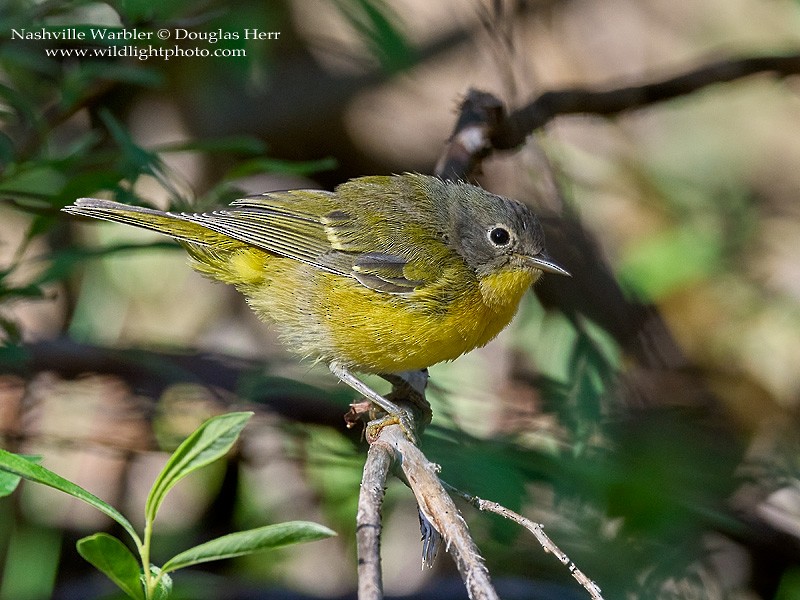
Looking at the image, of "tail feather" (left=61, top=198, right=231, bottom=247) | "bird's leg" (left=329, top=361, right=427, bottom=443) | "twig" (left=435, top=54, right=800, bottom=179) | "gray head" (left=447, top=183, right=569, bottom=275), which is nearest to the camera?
"bird's leg" (left=329, top=361, right=427, bottom=443)

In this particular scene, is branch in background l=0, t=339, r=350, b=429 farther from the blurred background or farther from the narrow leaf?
the narrow leaf

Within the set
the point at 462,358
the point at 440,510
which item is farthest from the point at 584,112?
the point at 440,510

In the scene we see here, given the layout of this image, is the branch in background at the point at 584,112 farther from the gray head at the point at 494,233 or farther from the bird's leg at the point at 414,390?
the bird's leg at the point at 414,390

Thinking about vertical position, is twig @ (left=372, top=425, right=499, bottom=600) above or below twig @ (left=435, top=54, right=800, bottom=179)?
below

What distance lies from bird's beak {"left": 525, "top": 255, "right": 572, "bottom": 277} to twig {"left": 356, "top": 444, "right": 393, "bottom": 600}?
1218 mm

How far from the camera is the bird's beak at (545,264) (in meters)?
3.36

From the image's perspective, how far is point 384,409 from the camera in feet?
10.2

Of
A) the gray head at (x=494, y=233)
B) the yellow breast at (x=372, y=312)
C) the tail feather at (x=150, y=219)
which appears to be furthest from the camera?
the gray head at (x=494, y=233)

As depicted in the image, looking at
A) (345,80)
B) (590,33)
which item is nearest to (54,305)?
(345,80)

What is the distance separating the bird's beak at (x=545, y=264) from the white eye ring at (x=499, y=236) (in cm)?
11

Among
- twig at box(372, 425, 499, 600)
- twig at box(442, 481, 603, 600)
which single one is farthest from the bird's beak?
twig at box(442, 481, 603, 600)

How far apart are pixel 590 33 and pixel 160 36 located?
473cm

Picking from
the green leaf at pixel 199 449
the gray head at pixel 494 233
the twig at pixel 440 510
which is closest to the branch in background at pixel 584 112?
the gray head at pixel 494 233

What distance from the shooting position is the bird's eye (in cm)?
356
